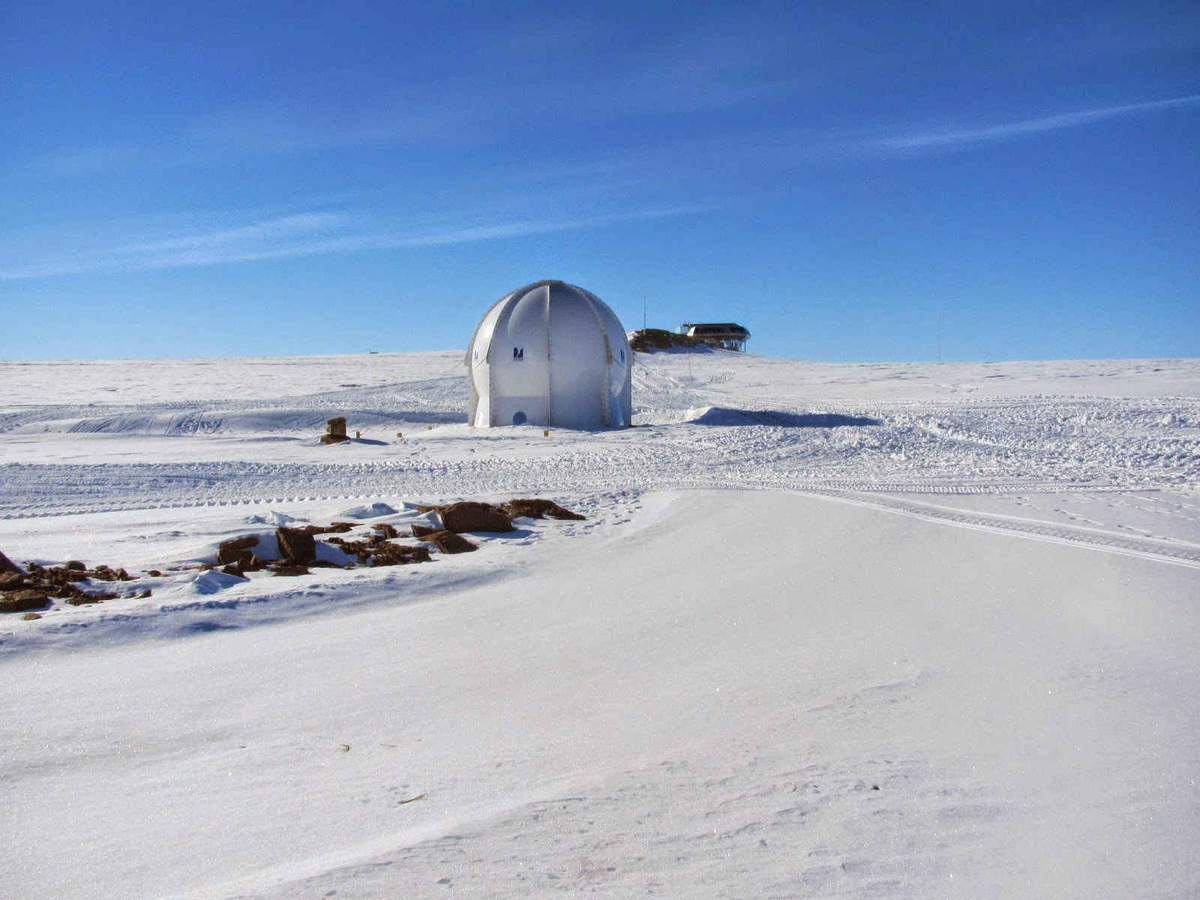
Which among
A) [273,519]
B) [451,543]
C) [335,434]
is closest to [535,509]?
[451,543]

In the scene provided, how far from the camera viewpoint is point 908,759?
136 inches

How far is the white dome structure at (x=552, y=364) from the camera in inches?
961

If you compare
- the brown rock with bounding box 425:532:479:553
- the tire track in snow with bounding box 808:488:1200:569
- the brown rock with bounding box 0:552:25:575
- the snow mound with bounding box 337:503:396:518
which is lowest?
the tire track in snow with bounding box 808:488:1200:569

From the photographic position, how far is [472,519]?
864cm

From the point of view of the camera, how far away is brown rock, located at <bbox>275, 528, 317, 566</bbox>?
710 cm

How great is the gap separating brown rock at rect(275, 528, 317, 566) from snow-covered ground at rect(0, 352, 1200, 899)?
1.42 ft

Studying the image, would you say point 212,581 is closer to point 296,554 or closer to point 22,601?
point 296,554

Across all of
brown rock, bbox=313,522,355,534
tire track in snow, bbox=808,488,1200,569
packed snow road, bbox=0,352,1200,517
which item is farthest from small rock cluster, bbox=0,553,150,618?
tire track in snow, bbox=808,488,1200,569

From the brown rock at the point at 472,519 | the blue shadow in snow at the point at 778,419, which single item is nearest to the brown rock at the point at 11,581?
the brown rock at the point at 472,519

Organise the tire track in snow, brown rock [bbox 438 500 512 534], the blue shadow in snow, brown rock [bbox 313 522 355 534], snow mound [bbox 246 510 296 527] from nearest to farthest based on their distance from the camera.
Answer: the tire track in snow
brown rock [bbox 313 522 355 534]
brown rock [bbox 438 500 512 534]
snow mound [bbox 246 510 296 527]
the blue shadow in snow

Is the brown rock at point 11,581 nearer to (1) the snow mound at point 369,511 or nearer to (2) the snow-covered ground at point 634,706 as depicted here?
(2) the snow-covered ground at point 634,706

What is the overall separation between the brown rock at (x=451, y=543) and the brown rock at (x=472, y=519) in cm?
44

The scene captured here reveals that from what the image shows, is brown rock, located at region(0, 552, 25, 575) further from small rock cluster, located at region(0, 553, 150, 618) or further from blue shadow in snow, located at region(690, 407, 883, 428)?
blue shadow in snow, located at region(690, 407, 883, 428)

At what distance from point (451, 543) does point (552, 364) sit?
1678 centimetres
